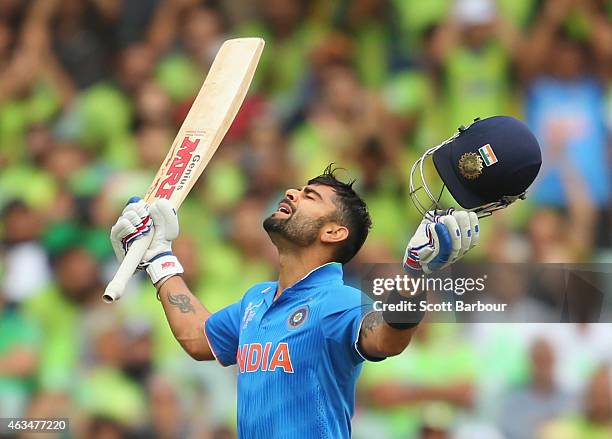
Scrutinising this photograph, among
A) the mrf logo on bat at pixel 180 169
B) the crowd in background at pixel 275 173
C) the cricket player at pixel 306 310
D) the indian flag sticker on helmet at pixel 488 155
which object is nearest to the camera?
the cricket player at pixel 306 310

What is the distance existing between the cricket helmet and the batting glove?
3.46 ft

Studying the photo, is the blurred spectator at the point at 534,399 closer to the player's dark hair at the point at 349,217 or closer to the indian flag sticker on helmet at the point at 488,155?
the player's dark hair at the point at 349,217

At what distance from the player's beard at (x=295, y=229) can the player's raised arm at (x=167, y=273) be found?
1.39 ft

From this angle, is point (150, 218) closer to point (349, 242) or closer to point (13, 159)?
point (349, 242)

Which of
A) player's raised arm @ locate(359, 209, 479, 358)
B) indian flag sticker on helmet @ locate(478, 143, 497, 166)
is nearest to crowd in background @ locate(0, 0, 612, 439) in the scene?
indian flag sticker on helmet @ locate(478, 143, 497, 166)

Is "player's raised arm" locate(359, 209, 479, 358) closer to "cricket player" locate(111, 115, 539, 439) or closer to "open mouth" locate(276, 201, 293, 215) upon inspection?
"cricket player" locate(111, 115, 539, 439)

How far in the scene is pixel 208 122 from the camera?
418 centimetres

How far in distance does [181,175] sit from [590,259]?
98.3 inches

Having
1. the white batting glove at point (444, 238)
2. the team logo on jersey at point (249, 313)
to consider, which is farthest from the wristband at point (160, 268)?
the white batting glove at point (444, 238)

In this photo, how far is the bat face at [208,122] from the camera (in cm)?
406

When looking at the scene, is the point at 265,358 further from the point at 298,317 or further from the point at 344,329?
the point at 344,329

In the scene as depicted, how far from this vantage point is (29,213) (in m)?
6.19

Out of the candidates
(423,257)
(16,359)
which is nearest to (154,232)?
(423,257)

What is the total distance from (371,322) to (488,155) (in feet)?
1.88
